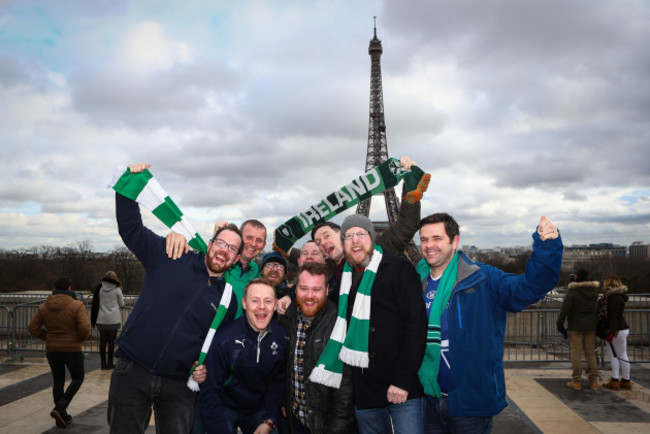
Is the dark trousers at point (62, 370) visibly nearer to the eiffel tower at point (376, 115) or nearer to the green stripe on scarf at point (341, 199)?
the green stripe on scarf at point (341, 199)

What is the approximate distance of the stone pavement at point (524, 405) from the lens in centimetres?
498

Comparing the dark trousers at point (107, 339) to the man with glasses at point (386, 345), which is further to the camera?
the dark trousers at point (107, 339)

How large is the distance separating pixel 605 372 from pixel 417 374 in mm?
6537

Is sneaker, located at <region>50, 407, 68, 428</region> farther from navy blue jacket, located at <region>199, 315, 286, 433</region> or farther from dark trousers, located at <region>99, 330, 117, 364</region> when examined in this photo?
navy blue jacket, located at <region>199, 315, 286, 433</region>

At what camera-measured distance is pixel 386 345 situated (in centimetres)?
278

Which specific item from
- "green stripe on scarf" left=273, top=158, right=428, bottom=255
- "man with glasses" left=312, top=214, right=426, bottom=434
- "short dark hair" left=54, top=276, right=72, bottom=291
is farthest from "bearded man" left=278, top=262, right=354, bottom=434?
"short dark hair" left=54, top=276, right=72, bottom=291

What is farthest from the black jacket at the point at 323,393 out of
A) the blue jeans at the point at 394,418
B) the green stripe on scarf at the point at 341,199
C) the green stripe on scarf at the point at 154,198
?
the green stripe on scarf at the point at 341,199

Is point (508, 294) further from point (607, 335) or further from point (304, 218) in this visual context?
point (607, 335)

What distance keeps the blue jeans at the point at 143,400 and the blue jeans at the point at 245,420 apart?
301mm

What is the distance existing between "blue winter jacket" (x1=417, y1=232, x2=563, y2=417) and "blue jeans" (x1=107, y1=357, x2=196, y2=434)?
1890 millimetres

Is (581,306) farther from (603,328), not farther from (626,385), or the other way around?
(626,385)

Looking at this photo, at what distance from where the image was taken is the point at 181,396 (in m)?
3.05

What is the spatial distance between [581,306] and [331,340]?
211 inches

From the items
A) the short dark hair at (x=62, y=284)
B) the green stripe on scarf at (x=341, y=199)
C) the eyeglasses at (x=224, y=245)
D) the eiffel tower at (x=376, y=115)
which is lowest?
the short dark hair at (x=62, y=284)
